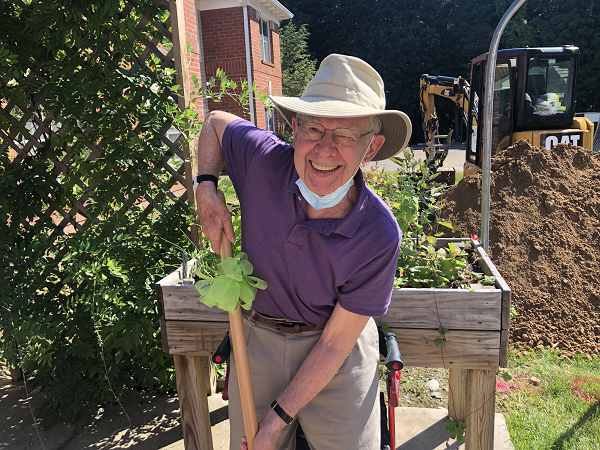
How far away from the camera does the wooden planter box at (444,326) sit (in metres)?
2.12

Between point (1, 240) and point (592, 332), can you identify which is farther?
point (592, 332)

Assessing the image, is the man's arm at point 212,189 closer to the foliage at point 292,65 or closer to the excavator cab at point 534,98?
the excavator cab at point 534,98

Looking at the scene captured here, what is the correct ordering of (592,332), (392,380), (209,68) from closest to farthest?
(392,380)
(592,332)
(209,68)

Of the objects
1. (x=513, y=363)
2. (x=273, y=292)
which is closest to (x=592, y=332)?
(x=513, y=363)

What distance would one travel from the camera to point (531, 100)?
8.25 meters

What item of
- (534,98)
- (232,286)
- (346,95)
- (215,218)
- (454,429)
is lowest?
(454,429)

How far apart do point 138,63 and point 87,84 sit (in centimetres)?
32

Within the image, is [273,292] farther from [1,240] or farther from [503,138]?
[503,138]

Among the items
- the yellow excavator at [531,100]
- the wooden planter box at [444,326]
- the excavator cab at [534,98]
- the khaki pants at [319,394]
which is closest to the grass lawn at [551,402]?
the wooden planter box at [444,326]

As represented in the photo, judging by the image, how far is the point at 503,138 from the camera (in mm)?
8227

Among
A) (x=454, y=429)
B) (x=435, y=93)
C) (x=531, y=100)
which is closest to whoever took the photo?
(x=454, y=429)

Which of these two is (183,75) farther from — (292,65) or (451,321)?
(292,65)

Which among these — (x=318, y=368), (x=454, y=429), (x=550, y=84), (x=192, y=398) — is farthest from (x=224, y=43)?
(x=318, y=368)

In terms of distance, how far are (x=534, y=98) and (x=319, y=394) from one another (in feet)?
27.3
